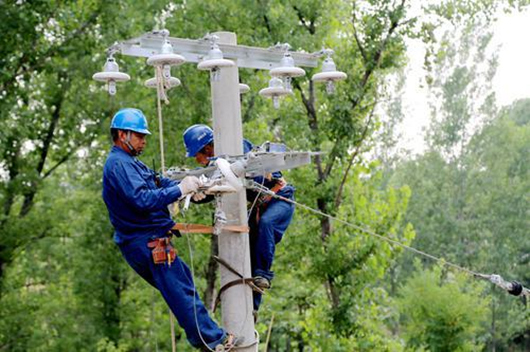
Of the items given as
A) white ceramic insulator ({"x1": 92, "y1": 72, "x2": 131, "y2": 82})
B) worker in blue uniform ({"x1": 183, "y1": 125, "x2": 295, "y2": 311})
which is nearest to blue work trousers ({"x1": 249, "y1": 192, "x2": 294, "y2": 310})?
worker in blue uniform ({"x1": 183, "y1": 125, "x2": 295, "y2": 311})

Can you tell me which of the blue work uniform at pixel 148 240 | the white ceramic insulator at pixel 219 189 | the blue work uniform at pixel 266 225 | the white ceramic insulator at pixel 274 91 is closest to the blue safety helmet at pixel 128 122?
the blue work uniform at pixel 148 240

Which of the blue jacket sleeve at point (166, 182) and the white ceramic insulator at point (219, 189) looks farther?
the blue jacket sleeve at point (166, 182)

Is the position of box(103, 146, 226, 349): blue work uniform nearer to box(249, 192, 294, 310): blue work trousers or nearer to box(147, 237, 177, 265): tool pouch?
box(147, 237, 177, 265): tool pouch

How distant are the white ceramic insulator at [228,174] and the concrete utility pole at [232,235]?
0.34 metres

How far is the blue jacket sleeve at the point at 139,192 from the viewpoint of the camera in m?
4.72

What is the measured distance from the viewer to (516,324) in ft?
110

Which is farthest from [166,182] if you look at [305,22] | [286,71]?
[305,22]

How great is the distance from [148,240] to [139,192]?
0.35 meters

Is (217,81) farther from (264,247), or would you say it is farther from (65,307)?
(65,307)

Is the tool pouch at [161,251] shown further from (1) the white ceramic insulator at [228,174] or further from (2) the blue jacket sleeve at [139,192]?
(1) the white ceramic insulator at [228,174]

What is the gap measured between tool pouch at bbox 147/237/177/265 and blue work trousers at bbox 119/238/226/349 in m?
0.03

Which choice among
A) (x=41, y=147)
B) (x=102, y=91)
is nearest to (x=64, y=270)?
(x=41, y=147)

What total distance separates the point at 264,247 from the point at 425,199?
103 ft

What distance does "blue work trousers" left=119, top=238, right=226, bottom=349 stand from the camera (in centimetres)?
498
